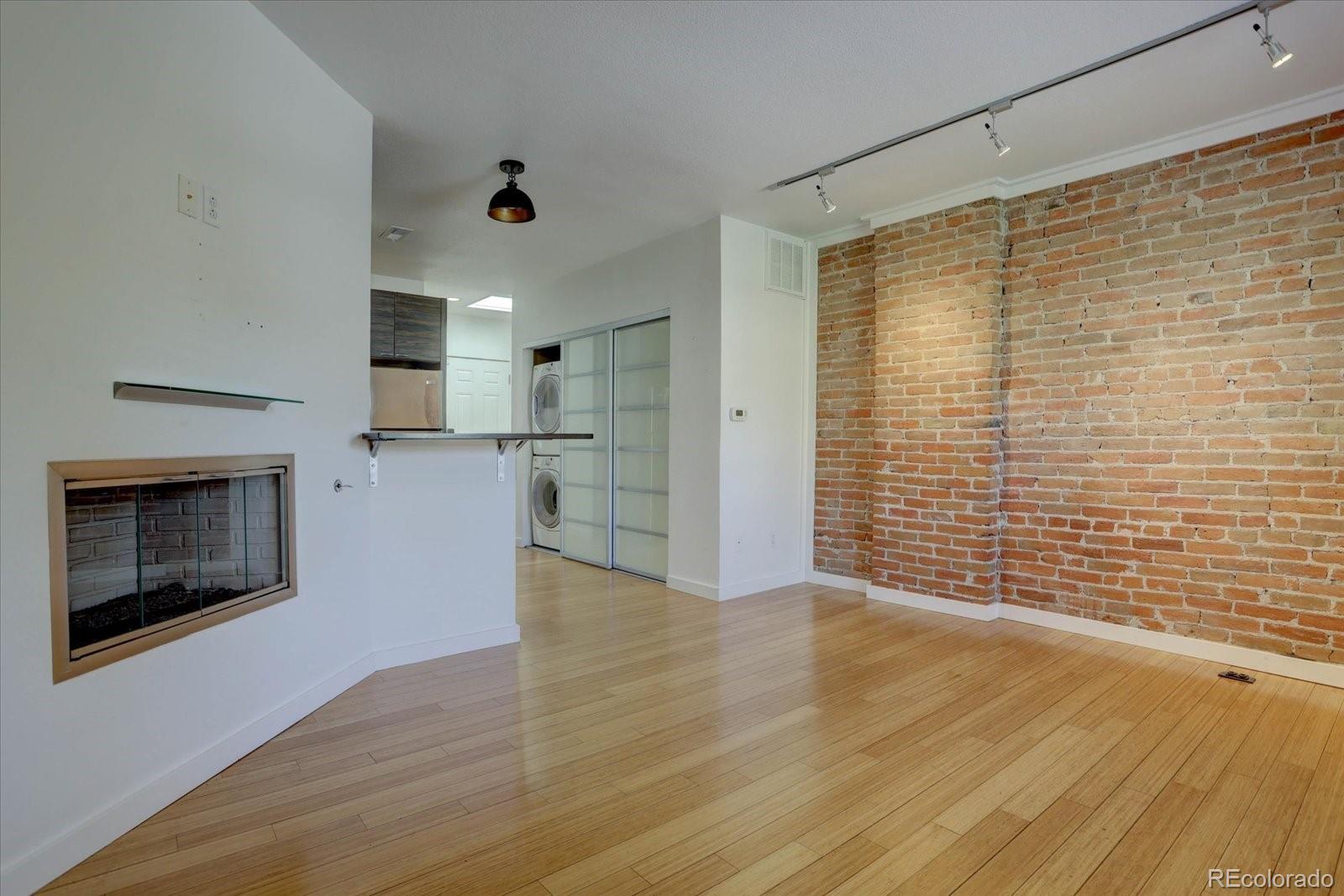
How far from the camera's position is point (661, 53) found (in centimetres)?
254

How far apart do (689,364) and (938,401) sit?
1.69m

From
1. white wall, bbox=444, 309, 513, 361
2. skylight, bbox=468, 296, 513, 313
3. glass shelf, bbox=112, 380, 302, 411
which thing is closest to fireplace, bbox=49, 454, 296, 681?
glass shelf, bbox=112, 380, 302, 411

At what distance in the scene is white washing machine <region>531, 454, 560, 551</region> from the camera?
619cm

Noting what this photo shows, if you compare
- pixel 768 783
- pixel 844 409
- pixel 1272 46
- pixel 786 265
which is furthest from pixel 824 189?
pixel 768 783

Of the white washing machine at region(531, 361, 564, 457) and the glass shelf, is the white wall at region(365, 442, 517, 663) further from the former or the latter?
the white washing machine at region(531, 361, 564, 457)

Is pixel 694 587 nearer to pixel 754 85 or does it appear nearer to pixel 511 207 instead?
pixel 511 207

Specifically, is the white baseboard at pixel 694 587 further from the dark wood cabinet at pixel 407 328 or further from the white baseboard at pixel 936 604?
the dark wood cabinet at pixel 407 328

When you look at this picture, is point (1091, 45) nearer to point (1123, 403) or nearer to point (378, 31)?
point (1123, 403)

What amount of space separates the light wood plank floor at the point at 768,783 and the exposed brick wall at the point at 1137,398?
0.53 meters

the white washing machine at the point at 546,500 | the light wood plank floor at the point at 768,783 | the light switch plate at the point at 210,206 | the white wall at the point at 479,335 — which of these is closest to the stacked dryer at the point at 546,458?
the white washing machine at the point at 546,500

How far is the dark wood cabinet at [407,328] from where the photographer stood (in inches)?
212

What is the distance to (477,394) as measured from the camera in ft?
26.6

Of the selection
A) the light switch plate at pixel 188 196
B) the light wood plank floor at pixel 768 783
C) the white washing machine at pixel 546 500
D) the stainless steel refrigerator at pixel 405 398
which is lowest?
the light wood plank floor at pixel 768 783

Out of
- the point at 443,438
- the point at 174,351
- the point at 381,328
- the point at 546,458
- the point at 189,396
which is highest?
the point at 381,328
